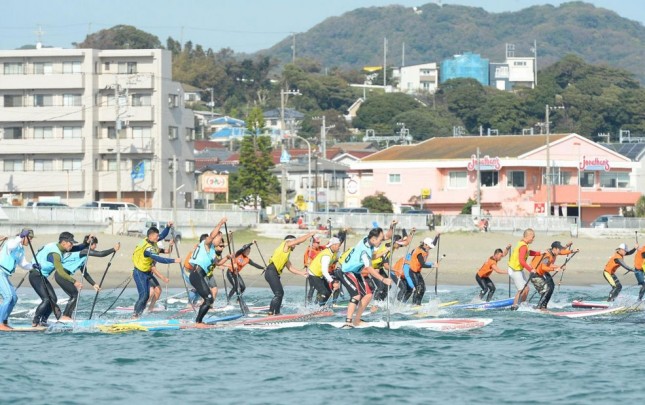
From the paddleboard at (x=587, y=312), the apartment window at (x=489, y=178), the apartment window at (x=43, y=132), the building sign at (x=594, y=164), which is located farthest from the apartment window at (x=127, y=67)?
the paddleboard at (x=587, y=312)

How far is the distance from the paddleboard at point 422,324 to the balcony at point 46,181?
49197mm

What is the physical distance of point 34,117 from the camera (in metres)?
70.3

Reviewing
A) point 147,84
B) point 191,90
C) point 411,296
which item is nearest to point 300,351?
point 411,296

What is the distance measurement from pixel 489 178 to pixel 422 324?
168ft

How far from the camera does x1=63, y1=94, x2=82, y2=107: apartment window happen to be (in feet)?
231

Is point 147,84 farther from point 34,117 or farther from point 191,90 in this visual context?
point 191,90

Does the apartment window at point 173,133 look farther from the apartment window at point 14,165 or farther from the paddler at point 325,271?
the paddler at point 325,271

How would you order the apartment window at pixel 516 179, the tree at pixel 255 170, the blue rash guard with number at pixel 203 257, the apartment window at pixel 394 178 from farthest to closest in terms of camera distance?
the apartment window at pixel 394 178 < the apartment window at pixel 516 179 < the tree at pixel 255 170 < the blue rash guard with number at pixel 203 257

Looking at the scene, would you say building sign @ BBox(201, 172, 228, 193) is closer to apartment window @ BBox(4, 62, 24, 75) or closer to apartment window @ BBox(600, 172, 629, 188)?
apartment window @ BBox(4, 62, 24, 75)

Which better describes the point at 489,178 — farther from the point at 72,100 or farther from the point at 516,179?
the point at 72,100

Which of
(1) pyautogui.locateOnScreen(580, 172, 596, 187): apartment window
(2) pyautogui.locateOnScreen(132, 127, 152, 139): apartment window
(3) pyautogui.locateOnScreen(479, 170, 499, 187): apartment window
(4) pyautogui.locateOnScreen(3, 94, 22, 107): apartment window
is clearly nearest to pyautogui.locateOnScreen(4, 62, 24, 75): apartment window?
(4) pyautogui.locateOnScreen(3, 94, 22, 107): apartment window

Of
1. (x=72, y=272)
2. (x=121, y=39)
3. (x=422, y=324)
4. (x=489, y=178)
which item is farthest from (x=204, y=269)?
(x=121, y=39)

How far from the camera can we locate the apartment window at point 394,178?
7756 centimetres

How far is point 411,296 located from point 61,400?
489 inches
